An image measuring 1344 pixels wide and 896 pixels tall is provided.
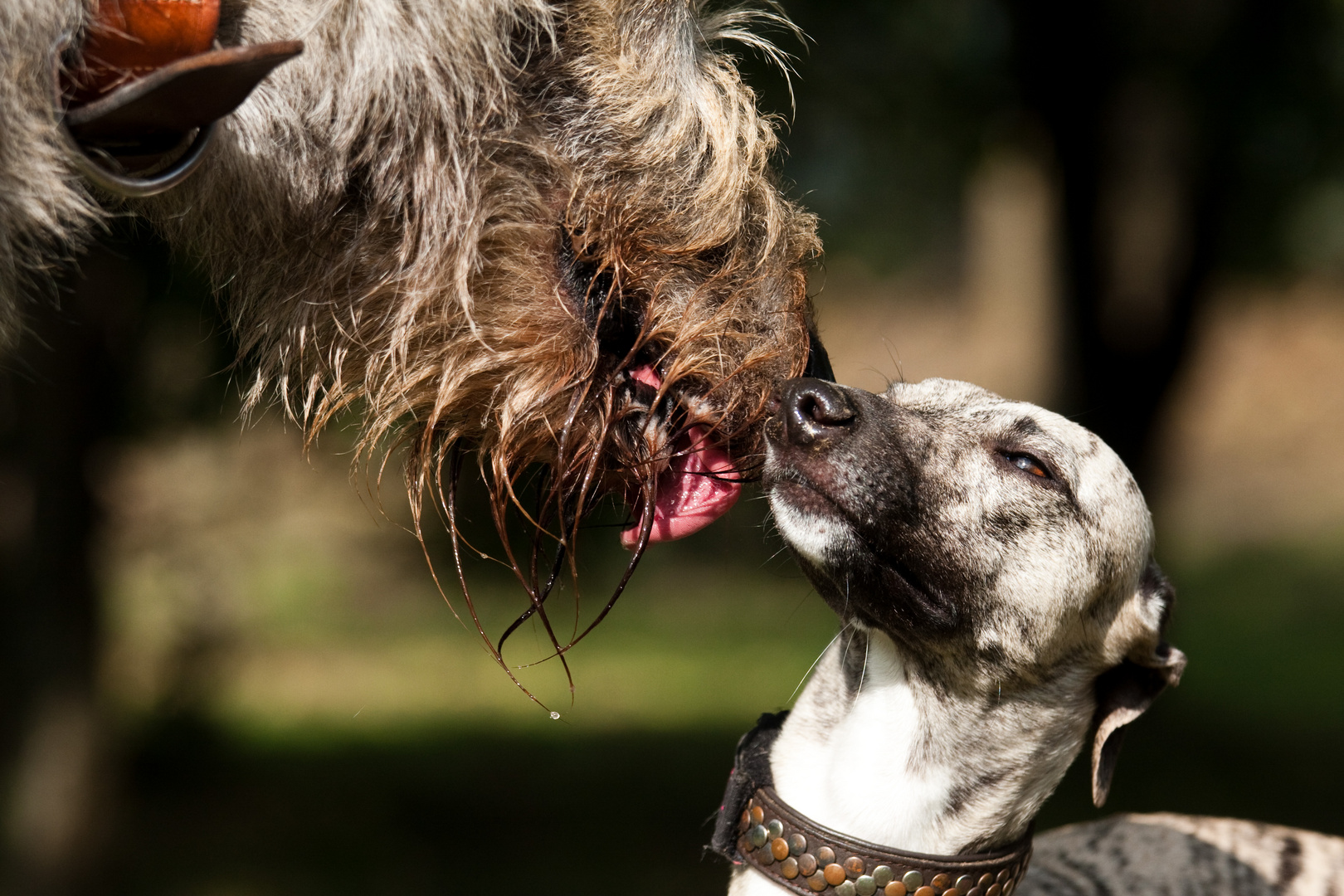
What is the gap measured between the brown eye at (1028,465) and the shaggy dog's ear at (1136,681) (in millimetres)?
373

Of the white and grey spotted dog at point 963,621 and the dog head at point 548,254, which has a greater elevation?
the dog head at point 548,254

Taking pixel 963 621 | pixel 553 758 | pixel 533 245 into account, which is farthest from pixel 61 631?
pixel 963 621

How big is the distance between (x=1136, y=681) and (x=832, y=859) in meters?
0.89

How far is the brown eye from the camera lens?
2973mm

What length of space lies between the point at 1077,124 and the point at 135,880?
23.3ft

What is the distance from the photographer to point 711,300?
8.00ft

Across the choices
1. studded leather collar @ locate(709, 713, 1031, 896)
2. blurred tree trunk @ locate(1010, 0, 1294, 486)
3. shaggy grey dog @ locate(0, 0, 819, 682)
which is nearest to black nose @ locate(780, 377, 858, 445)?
shaggy grey dog @ locate(0, 0, 819, 682)

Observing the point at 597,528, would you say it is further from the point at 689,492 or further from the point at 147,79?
the point at 147,79

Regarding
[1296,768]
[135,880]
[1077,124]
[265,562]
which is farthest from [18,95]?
[265,562]

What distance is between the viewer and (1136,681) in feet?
9.96

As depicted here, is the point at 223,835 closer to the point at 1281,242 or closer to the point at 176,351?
the point at 176,351

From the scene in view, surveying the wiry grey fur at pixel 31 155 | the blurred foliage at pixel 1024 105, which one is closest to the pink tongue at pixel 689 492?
the wiry grey fur at pixel 31 155

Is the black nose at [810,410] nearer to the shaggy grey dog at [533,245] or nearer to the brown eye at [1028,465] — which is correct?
the shaggy grey dog at [533,245]

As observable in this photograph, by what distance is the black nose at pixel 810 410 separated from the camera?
2463mm
